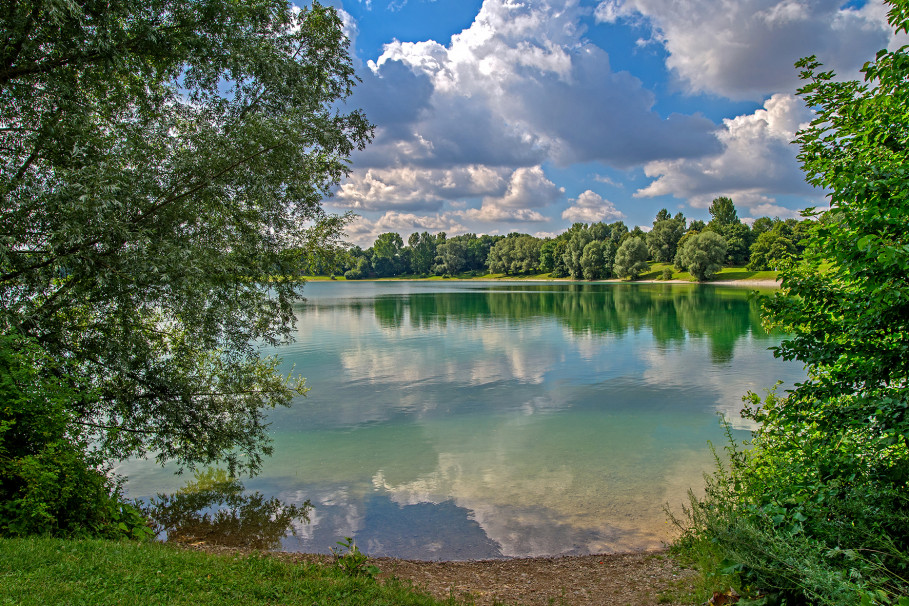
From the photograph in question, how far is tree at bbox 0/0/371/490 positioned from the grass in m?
2.20

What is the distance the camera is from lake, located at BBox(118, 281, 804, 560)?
11234 millimetres

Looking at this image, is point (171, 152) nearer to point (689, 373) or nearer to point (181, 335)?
point (181, 335)

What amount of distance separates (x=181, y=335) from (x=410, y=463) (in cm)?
734

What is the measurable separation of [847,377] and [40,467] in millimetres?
10921

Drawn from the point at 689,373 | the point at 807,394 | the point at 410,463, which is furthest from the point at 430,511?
the point at 689,373

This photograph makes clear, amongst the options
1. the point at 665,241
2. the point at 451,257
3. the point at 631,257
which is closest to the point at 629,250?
the point at 631,257

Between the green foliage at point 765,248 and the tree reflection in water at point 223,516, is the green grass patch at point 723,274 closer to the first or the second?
the green foliage at point 765,248

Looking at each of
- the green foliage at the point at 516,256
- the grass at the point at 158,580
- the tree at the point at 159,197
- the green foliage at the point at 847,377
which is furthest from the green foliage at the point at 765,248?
the grass at the point at 158,580

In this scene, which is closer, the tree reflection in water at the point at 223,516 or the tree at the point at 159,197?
the tree at the point at 159,197

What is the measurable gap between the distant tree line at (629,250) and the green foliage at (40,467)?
73.4 metres

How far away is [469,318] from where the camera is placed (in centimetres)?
5434

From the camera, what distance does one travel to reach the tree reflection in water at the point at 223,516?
36.0 ft

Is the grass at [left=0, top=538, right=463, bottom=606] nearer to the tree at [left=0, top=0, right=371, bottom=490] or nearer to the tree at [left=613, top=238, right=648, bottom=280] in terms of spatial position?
the tree at [left=0, top=0, right=371, bottom=490]

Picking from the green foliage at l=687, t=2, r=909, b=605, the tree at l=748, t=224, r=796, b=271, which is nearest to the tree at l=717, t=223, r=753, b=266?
the tree at l=748, t=224, r=796, b=271
